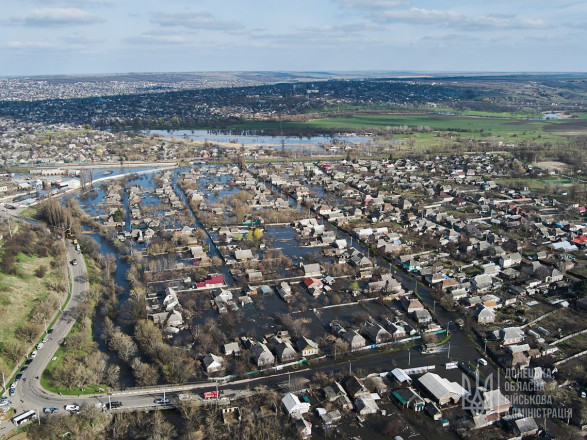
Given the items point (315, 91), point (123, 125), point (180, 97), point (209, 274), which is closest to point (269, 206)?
point (209, 274)

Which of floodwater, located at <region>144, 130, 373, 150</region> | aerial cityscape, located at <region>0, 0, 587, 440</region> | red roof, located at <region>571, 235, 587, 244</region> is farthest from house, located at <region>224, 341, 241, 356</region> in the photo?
floodwater, located at <region>144, 130, 373, 150</region>

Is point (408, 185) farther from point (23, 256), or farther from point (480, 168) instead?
point (23, 256)

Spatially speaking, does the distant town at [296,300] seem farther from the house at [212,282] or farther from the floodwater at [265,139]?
the floodwater at [265,139]

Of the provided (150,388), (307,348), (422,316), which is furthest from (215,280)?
(422,316)

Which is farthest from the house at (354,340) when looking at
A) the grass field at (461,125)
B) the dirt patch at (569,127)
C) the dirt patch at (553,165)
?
the dirt patch at (569,127)

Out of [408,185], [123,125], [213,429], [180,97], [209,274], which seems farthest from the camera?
[180,97]

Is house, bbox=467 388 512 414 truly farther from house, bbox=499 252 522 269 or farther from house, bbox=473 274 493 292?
house, bbox=499 252 522 269

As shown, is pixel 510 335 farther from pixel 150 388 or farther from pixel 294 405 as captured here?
pixel 150 388
